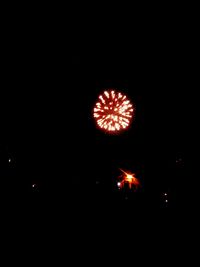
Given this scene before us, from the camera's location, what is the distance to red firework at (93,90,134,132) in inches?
733

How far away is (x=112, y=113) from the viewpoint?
18656mm

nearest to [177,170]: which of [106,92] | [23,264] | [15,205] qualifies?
[106,92]

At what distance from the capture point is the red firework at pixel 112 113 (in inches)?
733

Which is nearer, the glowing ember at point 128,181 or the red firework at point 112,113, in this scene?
the glowing ember at point 128,181

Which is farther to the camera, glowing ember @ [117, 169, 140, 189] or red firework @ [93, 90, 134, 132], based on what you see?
red firework @ [93, 90, 134, 132]

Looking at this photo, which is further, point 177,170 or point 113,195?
point 177,170

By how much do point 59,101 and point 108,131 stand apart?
128 inches

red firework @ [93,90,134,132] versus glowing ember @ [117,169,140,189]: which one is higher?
red firework @ [93,90,134,132]

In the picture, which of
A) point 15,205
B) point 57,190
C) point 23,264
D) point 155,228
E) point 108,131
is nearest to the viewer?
point 23,264

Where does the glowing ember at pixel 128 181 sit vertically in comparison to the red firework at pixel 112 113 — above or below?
below

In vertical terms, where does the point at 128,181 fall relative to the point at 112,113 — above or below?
below

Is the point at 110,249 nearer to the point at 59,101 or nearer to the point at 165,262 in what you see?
the point at 165,262

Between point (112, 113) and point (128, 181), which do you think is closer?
point (128, 181)

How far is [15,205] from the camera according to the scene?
1301 centimetres
